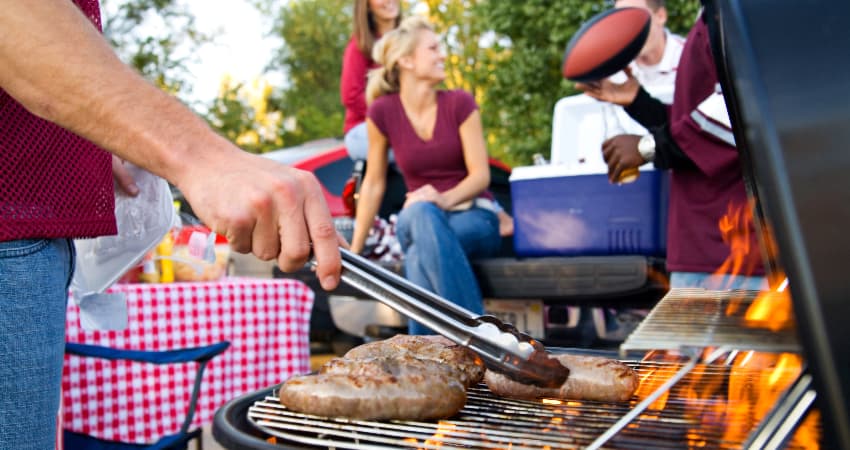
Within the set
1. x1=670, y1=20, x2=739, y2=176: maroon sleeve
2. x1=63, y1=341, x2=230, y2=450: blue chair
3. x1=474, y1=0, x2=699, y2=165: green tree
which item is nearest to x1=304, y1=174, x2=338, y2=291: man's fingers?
x1=63, y1=341, x2=230, y2=450: blue chair

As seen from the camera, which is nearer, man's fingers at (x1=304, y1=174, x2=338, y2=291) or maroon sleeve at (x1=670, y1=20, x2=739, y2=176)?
man's fingers at (x1=304, y1=174, x2=338, y2=291)

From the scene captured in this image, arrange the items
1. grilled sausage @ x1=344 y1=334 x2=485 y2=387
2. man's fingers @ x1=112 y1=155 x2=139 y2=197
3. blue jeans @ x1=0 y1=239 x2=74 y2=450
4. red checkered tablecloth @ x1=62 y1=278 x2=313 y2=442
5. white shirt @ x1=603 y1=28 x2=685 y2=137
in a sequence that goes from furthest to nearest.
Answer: white shirt @ x1=603 y1=28 x2=685 y2=137, red checkered tablecloth @ x1=62 y1=278 x2=313 y2=442, man's fingers @ x1=112 y1=155 x2=139 y2=197, grilled sausage @ x1=344 y1=334 x2=485 y2=387, blue jeans @ x1=0 y1=239 x2=74 y2=450

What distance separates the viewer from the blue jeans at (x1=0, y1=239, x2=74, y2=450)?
51.3 inches

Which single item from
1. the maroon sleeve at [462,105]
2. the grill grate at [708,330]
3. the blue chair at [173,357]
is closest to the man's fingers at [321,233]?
the grill grate at [708,330]

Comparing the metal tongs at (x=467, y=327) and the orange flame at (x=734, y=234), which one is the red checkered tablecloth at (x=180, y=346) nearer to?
the orange flame at (x=734, y=234)

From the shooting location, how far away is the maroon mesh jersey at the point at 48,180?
1.33m

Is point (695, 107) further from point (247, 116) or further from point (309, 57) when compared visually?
point (309, 57)

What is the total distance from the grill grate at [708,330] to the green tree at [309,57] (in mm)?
18975

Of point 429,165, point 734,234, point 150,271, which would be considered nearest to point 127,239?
point 150,271

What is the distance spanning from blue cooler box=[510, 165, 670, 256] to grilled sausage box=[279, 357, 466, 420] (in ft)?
8.75

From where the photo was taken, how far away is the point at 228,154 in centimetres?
113

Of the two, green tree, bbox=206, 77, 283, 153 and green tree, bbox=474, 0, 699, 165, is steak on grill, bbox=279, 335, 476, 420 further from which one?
green tree, bbox=206, 77, 283, 153

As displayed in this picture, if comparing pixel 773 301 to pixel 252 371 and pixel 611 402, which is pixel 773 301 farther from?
pixel 252 371


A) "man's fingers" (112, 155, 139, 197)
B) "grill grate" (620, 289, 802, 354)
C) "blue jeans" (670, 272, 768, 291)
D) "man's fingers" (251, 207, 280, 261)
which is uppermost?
"man's fingers" (112, 155, 139, 197)
